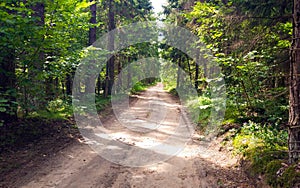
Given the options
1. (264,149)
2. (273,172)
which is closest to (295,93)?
(273,172)

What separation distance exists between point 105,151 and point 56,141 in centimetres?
183

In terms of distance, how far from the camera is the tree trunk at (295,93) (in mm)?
4508

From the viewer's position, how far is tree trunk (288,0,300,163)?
4508mm

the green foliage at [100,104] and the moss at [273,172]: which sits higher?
the green foliage at [100,104]

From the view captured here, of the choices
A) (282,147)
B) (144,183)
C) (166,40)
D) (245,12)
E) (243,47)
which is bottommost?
(144,183)

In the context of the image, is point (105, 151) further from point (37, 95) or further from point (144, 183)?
point (37, 95)

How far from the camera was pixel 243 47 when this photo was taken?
20.1 feet

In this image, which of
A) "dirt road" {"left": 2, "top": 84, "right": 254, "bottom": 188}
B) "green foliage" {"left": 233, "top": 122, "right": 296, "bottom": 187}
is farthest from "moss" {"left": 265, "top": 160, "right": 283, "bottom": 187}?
"dirt road" {"left": 2, "top": 84, "right": 254, "bottom": 188}

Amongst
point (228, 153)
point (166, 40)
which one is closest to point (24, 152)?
point (228, 153)

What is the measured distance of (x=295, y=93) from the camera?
4543mm

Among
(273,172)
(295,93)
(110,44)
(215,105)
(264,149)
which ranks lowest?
(273,172)

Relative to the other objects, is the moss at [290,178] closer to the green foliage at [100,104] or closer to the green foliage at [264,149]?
the green foliage at [264,149]

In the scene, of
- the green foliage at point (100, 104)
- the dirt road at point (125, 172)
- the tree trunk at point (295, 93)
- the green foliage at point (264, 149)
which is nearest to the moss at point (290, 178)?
the green foliage at point (264, 149)

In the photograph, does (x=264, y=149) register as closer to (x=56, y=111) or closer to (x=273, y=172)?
(x=273, y=172)
